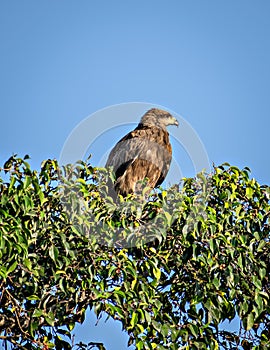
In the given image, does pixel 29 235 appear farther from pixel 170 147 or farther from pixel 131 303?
pixel 170 147

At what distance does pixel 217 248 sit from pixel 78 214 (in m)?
1.31

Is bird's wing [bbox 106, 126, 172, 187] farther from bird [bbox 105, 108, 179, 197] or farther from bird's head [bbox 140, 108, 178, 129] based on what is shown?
bird's head [bbox 140, 108, 178, 129]

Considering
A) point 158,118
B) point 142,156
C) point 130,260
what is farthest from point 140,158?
point 130,260

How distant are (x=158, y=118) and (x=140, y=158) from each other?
0.92m

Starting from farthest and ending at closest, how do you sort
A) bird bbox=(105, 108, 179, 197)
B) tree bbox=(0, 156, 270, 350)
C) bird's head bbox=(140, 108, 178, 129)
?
bird's head bbox=(140, 108, 178, 129) < bird bbox=(105, 108, 179, 197) < tree bbox=(0, 156, 270, 350)

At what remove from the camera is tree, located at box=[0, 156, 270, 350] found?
21.9ft

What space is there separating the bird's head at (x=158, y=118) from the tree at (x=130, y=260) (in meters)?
2.93

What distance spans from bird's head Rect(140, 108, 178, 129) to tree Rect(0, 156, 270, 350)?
2931 mm

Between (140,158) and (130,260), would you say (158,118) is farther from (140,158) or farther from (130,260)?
(130,260)

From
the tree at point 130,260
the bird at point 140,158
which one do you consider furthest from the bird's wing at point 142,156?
the tree at point 130,260

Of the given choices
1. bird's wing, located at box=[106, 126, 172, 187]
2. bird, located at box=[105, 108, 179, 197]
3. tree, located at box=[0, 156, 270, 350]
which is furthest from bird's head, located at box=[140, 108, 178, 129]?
tree, located at box=[0, 156, 270, 350]

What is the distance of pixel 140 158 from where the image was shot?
9742 millimetres

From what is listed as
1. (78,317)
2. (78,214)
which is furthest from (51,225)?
(78,317)

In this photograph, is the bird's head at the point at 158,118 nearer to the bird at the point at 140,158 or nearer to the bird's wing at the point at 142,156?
the bird at the point at 140,158
